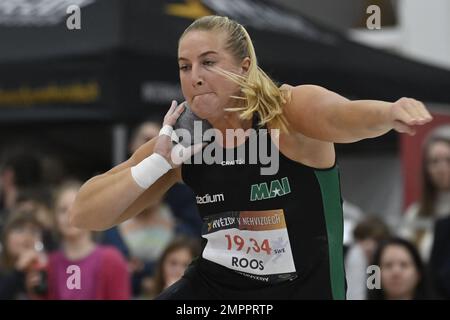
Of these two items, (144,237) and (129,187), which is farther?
(144,237)

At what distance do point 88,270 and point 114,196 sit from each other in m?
1.57

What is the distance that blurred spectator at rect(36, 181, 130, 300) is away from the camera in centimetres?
455

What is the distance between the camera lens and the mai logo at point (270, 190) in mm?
3043

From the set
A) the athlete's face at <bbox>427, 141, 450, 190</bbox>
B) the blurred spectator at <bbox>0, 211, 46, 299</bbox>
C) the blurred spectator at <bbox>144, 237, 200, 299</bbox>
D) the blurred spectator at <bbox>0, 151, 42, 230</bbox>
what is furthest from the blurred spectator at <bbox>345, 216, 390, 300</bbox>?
the blurred spectator at <bbox>0, 151, 42, 230</bbox>

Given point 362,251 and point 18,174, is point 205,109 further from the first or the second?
point 18,174

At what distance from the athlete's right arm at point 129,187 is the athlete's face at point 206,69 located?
0.46 feet

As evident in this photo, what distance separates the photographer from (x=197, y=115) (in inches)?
122

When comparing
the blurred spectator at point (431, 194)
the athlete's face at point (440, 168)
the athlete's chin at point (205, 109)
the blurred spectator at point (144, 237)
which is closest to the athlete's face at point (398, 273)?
the blurred spectator at point (431, 194)

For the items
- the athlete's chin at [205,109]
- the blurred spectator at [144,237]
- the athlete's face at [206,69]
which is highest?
the athlete's face at [206,69]

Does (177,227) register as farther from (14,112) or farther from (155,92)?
(14,112)

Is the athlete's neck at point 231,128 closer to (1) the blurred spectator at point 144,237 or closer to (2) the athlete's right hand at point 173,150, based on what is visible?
(2) the athlete's right hand at point 173,150

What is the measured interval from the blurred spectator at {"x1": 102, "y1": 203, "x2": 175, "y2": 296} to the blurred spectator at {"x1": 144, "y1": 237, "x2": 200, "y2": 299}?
231 mm

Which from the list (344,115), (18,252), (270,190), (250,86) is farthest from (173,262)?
(344,115)

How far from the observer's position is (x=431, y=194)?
579cm
